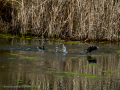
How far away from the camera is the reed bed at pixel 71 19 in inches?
561

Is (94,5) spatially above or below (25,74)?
above

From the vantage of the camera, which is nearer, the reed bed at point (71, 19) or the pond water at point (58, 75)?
the pond water at point (58, 75)

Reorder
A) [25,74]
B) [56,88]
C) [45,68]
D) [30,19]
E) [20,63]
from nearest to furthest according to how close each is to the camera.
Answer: [56,88] < [25,74] < [45,68] < [20,63] < [30,19]

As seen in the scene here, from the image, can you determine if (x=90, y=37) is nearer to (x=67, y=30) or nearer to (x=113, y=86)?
(x=67, y=30)

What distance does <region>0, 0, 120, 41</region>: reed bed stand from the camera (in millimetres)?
14250

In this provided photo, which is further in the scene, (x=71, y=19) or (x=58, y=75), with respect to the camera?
(x=71, y=19)

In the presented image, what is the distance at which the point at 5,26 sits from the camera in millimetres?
17219

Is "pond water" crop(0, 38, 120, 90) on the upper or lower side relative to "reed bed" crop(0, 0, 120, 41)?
lower

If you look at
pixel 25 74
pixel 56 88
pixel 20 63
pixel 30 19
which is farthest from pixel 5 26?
pixel 56 88

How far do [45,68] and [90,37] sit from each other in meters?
7.59

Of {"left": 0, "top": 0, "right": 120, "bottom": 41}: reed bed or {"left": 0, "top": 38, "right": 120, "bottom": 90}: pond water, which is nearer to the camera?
{"left": 0, "top": 38, "right": 120, "bottom": 90}: pond water

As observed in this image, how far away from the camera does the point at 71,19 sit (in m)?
14.8

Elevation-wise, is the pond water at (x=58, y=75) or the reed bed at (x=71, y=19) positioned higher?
the reed bed at (x=71, y=19)

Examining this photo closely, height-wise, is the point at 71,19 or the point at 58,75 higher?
the point at 71,19
